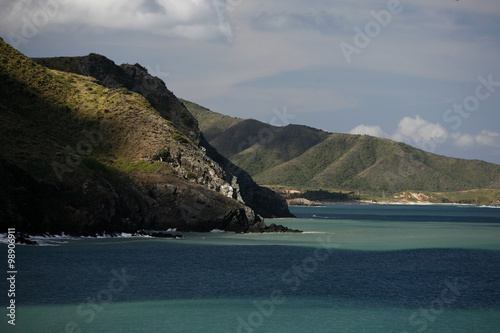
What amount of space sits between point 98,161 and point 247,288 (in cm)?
7015

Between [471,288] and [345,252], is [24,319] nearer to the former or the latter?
[471,288]

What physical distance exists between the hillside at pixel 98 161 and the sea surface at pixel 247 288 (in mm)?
7347

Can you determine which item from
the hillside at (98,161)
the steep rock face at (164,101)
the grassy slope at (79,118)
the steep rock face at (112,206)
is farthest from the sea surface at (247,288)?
the steep rock face at (164,101)

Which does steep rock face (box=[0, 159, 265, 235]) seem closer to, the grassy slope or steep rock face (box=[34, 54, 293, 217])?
the grassy slope

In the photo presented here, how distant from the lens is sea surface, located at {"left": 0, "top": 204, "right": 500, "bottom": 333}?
115ft

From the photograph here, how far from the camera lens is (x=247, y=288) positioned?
47.7 meters

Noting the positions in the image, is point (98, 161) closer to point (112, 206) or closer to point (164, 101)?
point (112, 206)

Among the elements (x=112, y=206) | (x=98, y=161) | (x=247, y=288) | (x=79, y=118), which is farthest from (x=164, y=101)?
(x=247, y=288)

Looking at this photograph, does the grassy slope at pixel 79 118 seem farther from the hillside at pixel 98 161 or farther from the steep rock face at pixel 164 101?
the steep rock face at pixel 164 101

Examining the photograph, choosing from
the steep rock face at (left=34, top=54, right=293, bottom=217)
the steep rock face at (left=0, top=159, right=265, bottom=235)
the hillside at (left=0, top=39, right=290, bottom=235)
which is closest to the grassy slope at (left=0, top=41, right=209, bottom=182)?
the hillside at (left=0, top=39, right=290, bottom=235)

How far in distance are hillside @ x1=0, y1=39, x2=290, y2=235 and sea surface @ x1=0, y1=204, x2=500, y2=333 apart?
289 inches

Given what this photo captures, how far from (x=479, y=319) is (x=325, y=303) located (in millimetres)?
10042

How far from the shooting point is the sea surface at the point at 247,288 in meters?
35.0

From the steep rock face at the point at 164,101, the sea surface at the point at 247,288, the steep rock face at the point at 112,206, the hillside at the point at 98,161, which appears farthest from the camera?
the steep rock face at the point at 164,101
